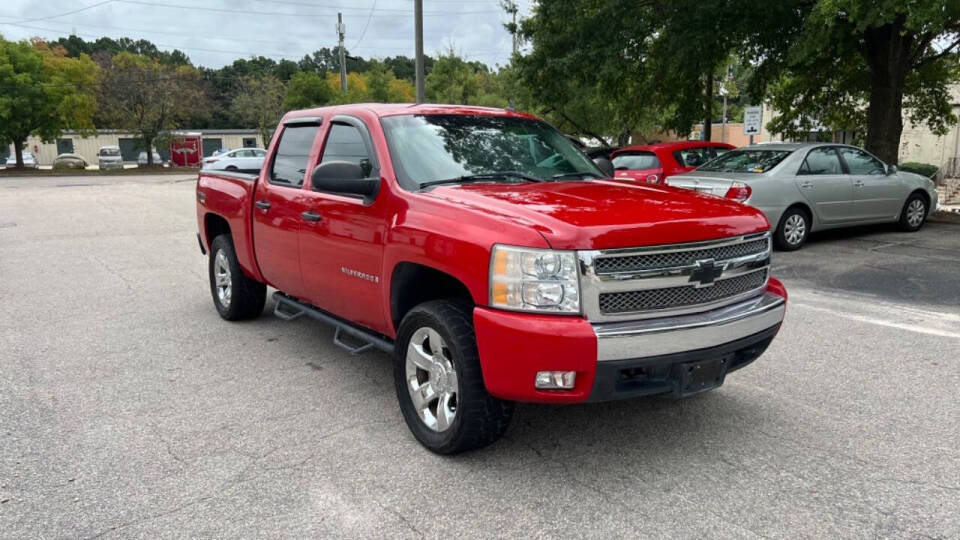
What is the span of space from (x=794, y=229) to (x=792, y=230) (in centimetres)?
5

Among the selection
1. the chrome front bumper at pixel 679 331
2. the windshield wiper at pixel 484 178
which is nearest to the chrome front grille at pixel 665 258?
the chrome front bumper at pixel 679 331

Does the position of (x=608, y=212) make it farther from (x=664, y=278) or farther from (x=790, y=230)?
(x=790, y=230)

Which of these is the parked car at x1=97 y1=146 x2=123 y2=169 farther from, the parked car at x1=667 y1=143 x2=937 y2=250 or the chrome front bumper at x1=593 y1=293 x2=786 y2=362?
the chrome front bumper at x1=593 y1=293 x2=786 y2=362

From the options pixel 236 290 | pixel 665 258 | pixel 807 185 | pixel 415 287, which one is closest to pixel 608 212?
pixel 665 258

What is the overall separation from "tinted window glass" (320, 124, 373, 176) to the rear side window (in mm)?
9054

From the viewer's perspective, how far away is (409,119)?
4574 mm

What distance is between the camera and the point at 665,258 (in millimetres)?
3355

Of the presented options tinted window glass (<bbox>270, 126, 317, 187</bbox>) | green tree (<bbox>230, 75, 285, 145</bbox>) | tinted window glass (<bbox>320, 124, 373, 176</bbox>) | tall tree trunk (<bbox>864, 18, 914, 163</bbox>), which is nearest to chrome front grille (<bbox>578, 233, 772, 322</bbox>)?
tinted window glass (<bbox>320, 124, 373, 176</bbox>)

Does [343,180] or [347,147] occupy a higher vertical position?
[347,147]

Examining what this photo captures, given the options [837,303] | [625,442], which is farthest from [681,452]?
[837,303]

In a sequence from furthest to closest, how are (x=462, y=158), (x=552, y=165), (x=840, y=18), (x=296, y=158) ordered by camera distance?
(x=840, y=18) < (x=296, y=158) < (x=552, y=165) < (x=462, y=158)

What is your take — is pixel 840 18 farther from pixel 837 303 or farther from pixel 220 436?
pixel 220 436

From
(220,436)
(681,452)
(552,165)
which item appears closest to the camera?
(681,452)

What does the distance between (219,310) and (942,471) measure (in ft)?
18.6
